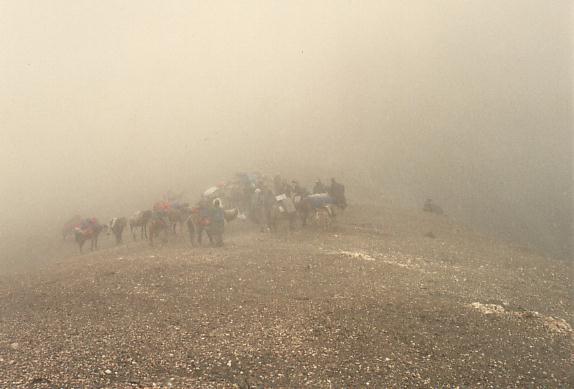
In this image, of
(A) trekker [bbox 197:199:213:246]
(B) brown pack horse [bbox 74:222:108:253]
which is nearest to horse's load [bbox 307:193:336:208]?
(A) trekker [bbox 197:199:213:246]

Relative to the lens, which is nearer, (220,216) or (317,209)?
(220,216)

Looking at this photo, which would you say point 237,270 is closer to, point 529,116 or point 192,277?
point 192,277

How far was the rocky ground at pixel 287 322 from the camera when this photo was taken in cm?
698

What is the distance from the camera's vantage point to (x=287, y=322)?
8.85 metres

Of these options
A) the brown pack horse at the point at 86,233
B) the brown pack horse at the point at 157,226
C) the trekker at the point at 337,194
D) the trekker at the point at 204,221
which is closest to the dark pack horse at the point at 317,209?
the trekker at the point at 337,194

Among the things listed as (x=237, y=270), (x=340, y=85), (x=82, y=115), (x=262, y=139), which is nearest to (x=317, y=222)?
(x=237, y=270)

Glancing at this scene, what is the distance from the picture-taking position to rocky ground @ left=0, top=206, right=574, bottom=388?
698cm

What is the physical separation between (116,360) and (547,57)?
85593 millimetres

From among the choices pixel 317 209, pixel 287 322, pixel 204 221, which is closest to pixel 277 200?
pixel 317 209

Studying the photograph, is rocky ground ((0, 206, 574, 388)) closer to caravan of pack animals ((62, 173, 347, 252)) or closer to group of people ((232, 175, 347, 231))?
caravan of pack animals ((62, 173, 347, 252))

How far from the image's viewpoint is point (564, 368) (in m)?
7.41

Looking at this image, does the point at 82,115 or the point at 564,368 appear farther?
the point at 82,115

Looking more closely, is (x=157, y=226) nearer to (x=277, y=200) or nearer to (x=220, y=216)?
(x=220, y=216)

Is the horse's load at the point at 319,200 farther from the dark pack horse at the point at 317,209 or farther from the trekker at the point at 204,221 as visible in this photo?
the trekker at the point at 204,221
